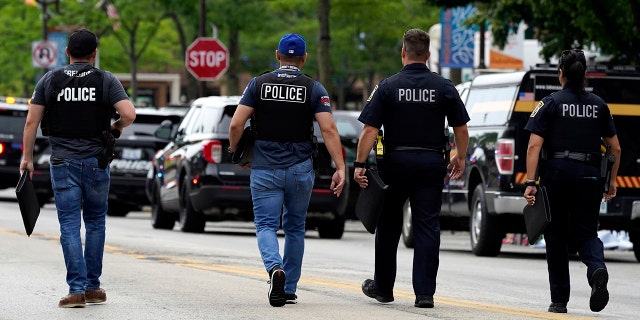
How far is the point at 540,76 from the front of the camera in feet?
58.6

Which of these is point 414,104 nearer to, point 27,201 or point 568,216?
point 568,216

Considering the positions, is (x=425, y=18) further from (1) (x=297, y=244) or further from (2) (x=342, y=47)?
(1) (x=297, y=244)

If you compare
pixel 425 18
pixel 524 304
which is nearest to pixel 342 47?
pixel 425 18

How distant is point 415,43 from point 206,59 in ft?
73.1

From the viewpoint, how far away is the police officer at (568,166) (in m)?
11.2

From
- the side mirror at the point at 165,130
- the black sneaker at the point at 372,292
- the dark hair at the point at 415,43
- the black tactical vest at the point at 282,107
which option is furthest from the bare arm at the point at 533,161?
the side mirror at the point at 165,130

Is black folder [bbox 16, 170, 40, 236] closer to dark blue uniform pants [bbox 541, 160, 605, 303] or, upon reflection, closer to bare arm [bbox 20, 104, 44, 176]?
bare arm [bbox 20, 104, 44, 176]

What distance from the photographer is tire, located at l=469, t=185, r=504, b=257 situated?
18281mm

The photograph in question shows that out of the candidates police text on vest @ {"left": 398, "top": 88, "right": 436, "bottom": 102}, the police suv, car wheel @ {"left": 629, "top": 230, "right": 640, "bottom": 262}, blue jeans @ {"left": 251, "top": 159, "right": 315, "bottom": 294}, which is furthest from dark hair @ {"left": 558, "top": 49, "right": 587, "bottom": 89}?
car wheel @ {"left": 629, "top": 230, "right": 640, "bottom": 262}

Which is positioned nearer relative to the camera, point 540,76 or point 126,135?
point 540,76

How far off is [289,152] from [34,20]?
5222 cm

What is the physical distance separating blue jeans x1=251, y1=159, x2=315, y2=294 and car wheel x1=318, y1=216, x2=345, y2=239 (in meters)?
10.1

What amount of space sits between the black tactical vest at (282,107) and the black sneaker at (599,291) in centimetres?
218

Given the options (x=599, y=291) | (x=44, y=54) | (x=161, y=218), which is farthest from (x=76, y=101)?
(x=44, y=54)
